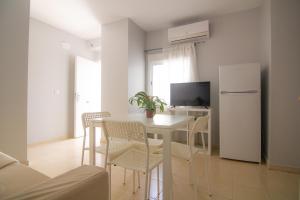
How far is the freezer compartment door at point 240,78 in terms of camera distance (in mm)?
2453

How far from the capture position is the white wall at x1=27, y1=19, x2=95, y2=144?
334 cm

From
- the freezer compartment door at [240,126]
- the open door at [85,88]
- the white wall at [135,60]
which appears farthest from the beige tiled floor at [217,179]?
the white wall at [135,60]

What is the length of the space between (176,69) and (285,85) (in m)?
1.87

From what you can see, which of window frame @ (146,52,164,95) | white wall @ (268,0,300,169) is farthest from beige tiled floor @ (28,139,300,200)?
window frame @ (146,52,164,95)

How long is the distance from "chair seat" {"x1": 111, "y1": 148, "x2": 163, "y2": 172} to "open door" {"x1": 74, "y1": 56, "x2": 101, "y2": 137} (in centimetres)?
301

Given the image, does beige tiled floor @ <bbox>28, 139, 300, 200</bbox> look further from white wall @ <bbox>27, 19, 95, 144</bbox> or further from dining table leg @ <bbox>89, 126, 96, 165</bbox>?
white wall @ <bbox>27, 19, 95, 144</bbox>

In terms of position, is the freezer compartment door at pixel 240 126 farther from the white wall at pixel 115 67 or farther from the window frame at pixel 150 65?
the white wall at pixel 115 67

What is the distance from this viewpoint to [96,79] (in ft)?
15.3

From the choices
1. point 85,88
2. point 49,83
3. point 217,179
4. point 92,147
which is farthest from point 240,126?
point 49,83

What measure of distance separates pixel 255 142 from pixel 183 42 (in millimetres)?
2288

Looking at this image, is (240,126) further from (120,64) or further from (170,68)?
(120,64)

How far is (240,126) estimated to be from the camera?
2.55 meters

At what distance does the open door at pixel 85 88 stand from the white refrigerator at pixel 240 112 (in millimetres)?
3269

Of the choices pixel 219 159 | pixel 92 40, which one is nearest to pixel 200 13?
pixel 219 159
